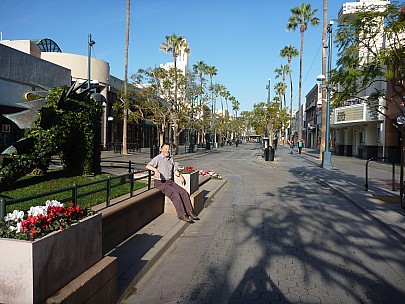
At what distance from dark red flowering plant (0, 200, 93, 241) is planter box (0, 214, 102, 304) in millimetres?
69

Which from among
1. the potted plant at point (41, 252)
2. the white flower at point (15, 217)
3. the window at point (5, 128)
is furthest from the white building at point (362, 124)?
the white flower at point (15, 217)

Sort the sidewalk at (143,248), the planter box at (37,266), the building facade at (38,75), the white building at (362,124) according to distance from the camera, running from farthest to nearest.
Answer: the white building at (362,124)
the building facade at (38,75)
the sidewalk at (143,248)
the planter box at (37,266)

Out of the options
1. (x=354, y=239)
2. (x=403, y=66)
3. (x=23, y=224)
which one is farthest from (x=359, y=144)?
(x=23, y=224)

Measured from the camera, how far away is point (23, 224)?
305cm

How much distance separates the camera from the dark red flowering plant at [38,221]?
304 cm

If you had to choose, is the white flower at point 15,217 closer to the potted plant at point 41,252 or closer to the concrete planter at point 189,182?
the potted plant at point 41,252

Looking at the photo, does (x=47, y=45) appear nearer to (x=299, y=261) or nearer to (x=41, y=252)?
(x=299, y=261)

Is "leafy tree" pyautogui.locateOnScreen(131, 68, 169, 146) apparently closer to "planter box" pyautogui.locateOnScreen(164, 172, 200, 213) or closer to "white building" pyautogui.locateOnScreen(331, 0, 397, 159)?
"white building" pyautogui.locateOnScreen(331, 0, 397, 159)

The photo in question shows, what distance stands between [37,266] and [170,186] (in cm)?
553

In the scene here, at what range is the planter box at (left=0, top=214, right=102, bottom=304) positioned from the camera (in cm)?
291

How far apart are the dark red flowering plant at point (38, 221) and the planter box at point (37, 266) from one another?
69 millimetres

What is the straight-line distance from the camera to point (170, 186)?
846cm

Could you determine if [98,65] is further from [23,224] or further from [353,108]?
[23,224]

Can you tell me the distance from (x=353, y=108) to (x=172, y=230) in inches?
1228
